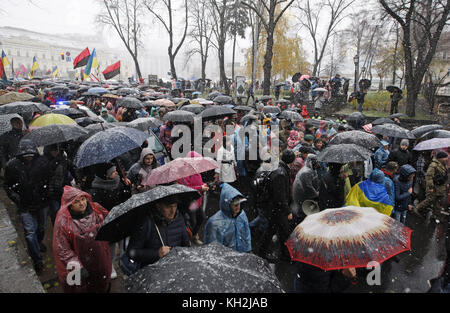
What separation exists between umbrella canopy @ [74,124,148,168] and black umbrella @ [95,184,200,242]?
144 cm

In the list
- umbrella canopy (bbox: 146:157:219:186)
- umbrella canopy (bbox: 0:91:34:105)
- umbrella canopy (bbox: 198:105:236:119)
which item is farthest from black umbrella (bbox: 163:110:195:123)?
umbrella canopy (bbox: 0:91:34:105)

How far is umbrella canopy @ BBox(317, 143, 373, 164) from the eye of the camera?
4.21 m

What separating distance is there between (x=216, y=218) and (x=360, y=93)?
16.4 metres

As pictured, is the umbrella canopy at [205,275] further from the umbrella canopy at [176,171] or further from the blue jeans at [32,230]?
the blue jeans at [32,230]

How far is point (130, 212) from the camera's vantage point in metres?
2.51

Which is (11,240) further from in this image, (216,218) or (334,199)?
(334,199)

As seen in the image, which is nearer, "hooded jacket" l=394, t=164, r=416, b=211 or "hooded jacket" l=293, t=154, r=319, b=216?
"hooded jacket" l=293, t=154, r=319, b=216

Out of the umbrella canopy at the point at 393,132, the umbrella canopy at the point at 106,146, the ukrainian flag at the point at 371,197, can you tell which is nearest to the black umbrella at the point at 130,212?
the umbrella canopy at the point at 106,146

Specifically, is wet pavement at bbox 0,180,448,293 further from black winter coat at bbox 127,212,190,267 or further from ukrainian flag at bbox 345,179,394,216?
black winter coat at bbox 127,212,190,267

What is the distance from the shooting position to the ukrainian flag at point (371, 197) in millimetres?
4067

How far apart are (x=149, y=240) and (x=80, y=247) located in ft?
2.89

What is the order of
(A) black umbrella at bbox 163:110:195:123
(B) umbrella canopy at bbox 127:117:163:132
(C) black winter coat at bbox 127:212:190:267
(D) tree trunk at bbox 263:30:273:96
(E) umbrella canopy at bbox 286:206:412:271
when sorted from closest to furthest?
(E) umbrella canopy at bbox 286:206:412:271, (C) black winter coat at bbox 127:212:190:267, (B) umbrella canopy at bbox 127:117:163:132, (A) black umbrella at bbox 163:110:195:123, (D) tree trunk at bbox 263:30:273:96

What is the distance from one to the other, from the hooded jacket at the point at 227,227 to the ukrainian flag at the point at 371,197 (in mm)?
1677

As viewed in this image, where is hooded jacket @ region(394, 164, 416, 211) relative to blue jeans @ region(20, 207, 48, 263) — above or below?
above
